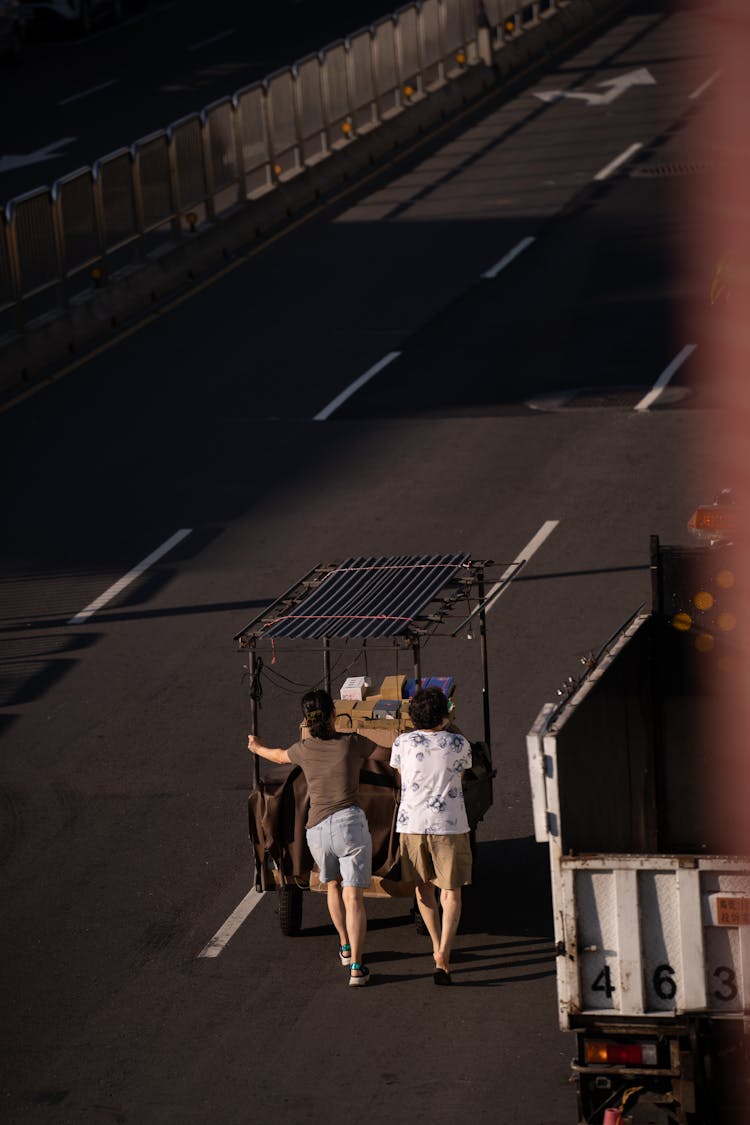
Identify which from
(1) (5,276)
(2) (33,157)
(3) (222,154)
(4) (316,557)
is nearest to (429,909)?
(4) (316,557)

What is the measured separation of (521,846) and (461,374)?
41.3 ft

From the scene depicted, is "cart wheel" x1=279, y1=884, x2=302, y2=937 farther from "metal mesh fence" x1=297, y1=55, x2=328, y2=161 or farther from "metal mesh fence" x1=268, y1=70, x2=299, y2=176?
"metal mesh fence" x1=297, y1=55, x2=328, y2=161

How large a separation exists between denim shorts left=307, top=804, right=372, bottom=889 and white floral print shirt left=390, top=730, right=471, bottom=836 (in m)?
0.30

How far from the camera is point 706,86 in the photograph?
138ft

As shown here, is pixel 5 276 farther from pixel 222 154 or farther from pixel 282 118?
pixel 282 118

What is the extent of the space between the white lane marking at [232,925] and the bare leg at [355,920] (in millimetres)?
977

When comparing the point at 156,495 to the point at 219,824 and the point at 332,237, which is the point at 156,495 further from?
the point at 332,237

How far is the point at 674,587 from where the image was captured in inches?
452

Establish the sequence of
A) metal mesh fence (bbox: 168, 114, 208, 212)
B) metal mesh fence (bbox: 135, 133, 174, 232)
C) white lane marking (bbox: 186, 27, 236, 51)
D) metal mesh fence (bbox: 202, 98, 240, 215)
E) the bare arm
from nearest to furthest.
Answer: the bare arm
metal mesh fence (bbox: 135, 133, 174, 232)
metal mesh fence (bbox: 168, 114, 208, 212)
metal mesh fence (bbox: 202, 98, 240, 215)
white lane marking (bbox: 186, 27, 236, 51)

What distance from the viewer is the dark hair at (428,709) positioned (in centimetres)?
1151

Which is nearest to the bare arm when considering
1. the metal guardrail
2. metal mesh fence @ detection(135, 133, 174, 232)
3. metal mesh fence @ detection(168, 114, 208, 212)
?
the metal guardrail

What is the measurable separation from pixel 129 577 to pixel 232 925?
732 centimetres

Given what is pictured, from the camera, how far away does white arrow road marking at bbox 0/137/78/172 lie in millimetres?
37494

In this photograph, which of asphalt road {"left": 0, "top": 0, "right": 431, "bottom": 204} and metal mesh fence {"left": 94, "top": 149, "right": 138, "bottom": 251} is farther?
asphalt road {"left": 0, "top": 0, "right": 431, "bottom": 204}
